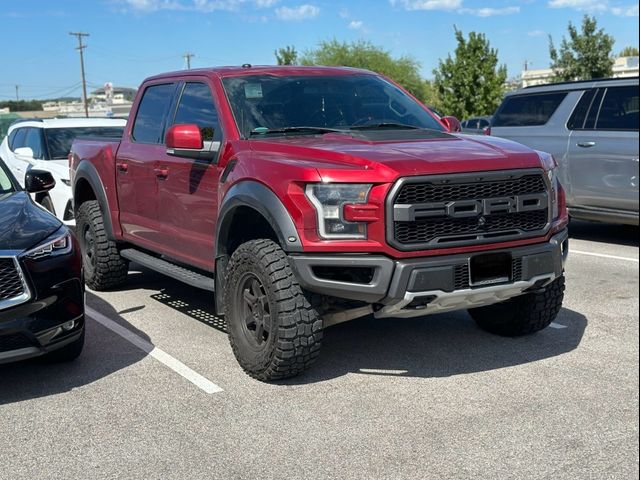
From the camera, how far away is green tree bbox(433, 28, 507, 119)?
32.0 meters

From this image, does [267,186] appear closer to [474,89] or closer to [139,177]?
[139,177]

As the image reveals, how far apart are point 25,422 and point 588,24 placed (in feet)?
103

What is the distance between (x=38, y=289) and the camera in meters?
4.75

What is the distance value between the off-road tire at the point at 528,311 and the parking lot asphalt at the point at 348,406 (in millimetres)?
123

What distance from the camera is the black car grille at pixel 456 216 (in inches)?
171

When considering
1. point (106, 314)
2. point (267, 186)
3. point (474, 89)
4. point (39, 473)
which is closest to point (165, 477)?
point (39, 473)

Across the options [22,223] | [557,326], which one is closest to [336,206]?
[22,223]

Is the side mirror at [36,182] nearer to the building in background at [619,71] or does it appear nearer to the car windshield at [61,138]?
the car windshield at [61,138]

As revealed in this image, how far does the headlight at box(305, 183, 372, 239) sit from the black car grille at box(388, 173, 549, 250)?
0.18 m

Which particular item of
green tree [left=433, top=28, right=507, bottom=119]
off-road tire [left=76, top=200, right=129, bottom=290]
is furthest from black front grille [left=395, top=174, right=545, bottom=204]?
green tree [left=433, top=28, right=507, bottom=119]

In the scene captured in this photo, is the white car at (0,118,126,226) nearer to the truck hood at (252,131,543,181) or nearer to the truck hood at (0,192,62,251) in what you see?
the truck hood at (0,192,62,251)

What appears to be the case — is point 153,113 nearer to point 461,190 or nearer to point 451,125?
point 451,125

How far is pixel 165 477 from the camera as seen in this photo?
3.67 m

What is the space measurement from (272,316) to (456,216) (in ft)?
3.99
